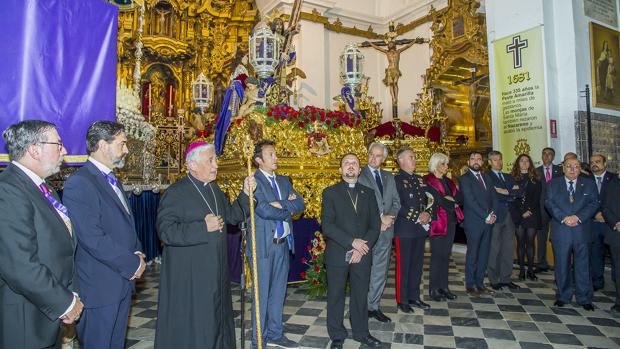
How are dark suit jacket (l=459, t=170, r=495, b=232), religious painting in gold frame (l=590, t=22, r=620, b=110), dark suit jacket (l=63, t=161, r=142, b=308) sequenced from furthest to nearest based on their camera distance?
1. religious painting in gold frame (l=590, t=22, r=620, b=110)
2. dark suit jacket (l=459, t=170, r=495, b=232)
3. dark suit jacket (l=63, t=161, r=142, b=308)

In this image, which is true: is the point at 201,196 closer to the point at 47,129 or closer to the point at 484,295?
the point at 47,129

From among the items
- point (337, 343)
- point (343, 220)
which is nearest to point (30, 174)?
point (343, 220)

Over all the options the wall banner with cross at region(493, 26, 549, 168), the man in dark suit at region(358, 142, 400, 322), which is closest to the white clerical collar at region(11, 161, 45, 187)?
the man in dark suit at region(358, 142, 400, 322)

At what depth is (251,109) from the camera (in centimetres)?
566

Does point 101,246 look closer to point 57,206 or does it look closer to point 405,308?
point 57,206

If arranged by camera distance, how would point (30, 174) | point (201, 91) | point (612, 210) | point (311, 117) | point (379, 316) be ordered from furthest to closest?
point (201, 91)
point (311, 117)
point (612, 210)
point (379, 316)
point (30, 174)

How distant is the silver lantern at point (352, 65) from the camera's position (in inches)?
260

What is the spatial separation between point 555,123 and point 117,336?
795cm

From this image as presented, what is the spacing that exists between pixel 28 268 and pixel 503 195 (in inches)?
218

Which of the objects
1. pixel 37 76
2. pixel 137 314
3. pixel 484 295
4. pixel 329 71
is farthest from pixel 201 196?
pixel 329 71

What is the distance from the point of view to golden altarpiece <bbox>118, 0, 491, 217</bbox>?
18.8 feet

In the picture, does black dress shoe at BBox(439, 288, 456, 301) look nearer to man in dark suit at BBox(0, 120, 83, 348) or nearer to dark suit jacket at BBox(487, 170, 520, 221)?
dark suit jacket at BBox(487, 170, 520, 221)

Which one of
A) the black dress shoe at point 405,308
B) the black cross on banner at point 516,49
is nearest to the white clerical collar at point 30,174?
the black dress shoe at point 405,308

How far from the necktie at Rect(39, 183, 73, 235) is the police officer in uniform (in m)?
3.37
